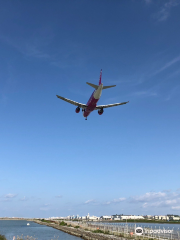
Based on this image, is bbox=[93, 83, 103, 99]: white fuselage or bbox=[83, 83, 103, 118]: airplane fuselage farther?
bbox=[83, 83, 103, 118]: airplane fuselage

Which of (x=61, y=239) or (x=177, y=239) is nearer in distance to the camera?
(x=177, y=239)

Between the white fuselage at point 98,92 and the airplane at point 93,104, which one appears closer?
the white fuselage at point 98,92

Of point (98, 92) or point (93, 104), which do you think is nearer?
point (98, 92)

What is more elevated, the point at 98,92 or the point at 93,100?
the point at 98,92

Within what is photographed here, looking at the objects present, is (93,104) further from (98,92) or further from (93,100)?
(98,92)

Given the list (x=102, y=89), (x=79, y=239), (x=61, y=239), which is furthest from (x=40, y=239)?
(x=102, y=89)

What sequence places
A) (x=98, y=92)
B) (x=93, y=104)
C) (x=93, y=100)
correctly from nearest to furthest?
(x=98, y=92)
(x=93, y=100)
(x=93, y=104)

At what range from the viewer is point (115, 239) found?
167 feet

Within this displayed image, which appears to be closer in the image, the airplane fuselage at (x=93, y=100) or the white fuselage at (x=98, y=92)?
the white fuselage at (x=98, y=92)

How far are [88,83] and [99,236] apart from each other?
39.7 m

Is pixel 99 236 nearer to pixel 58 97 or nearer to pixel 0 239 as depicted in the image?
pixel 0 239

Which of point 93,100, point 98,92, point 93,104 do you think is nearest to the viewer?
point 98,92

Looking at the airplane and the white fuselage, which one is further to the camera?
the airplane

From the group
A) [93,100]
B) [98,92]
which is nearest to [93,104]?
[93,100]
